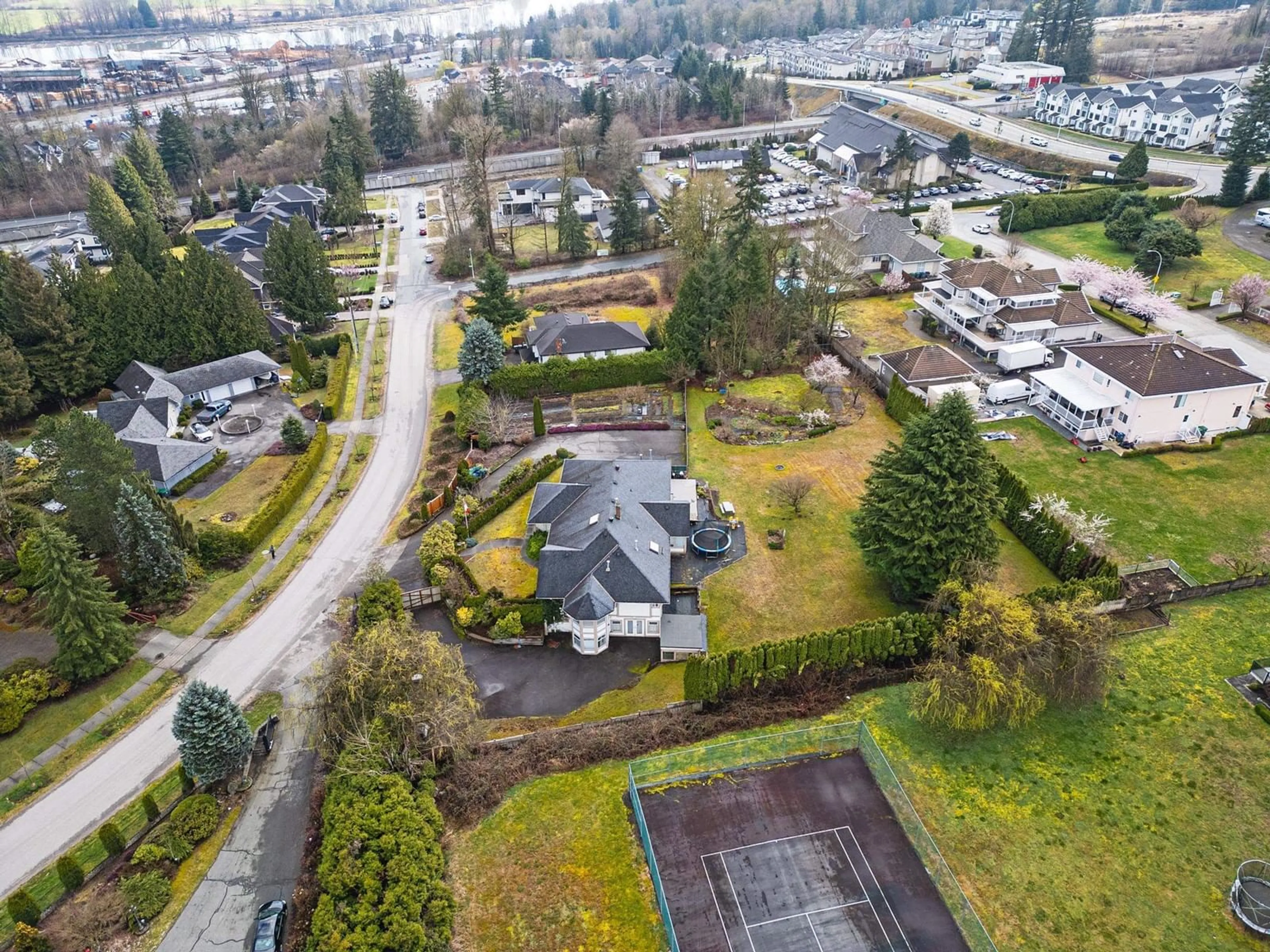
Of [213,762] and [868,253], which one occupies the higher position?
[868,253]

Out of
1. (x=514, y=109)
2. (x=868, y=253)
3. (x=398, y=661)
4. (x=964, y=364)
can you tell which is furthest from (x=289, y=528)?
(x=514, y=109)

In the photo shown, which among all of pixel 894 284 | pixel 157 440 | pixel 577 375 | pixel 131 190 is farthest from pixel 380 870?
pixel 131 190

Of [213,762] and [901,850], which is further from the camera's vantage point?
[213,762]

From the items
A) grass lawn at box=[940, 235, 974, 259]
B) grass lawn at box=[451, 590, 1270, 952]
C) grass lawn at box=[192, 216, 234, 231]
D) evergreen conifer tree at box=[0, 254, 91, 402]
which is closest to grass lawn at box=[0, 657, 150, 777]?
grass lawn at box=[451, 590, 1270, 952]

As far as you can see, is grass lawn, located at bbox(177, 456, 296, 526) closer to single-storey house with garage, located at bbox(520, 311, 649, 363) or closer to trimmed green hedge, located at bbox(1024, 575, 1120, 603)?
single-storey house with garage, located at bbox(520, 311, 649, 363)

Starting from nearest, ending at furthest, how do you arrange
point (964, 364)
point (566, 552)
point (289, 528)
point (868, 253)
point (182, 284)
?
point (566, 552), point (289, 528), point (964, 364), point (182, 284), point (868, 253)

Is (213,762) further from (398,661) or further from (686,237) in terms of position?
(686,237)

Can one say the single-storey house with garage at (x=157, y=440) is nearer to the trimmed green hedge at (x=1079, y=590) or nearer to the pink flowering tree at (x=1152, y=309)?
the trimmed green hedge at (x=1079, y=590)

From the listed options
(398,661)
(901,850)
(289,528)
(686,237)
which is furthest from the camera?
(686,237)
